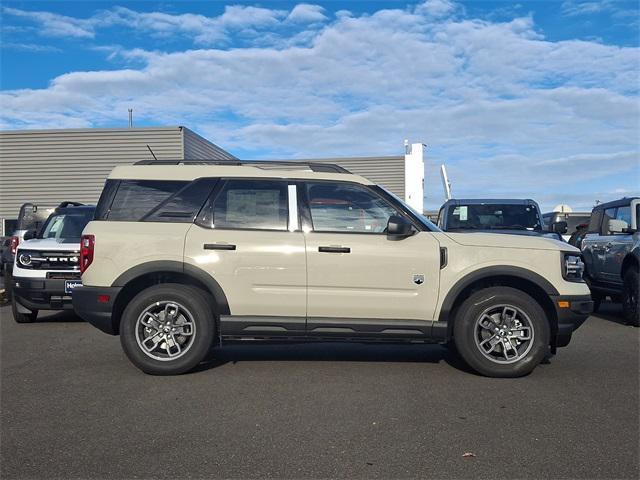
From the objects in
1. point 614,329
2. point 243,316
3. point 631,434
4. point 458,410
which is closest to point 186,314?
point 243,316

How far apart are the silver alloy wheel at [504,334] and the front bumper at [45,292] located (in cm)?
593

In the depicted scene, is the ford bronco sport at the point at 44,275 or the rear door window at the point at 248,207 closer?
the rear door window at the point at 248,207

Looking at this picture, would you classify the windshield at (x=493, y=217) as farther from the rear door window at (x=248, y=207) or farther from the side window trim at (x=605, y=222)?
the rear door window at (x=248, y=207)

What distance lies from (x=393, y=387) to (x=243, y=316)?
1539mm

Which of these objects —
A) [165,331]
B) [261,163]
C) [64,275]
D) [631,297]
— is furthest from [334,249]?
[631,297]

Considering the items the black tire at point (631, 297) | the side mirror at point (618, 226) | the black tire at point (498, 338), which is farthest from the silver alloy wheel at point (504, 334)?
the side mirror at point (618, 226)

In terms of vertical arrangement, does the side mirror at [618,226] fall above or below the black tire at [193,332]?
above

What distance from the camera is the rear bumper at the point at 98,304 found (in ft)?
18.9

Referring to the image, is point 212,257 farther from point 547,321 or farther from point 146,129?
point 146,129

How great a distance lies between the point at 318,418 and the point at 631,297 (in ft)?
21.8

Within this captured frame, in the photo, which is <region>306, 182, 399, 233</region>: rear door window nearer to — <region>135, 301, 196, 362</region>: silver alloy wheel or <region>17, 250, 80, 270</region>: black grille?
<region>135, 301, 196, 362</region>: silver alloy wheel

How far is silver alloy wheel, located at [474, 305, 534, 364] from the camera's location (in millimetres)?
5691

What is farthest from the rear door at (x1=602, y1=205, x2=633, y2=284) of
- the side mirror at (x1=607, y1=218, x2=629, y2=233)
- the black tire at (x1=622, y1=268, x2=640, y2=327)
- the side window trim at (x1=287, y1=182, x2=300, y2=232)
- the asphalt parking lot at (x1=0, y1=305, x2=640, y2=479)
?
the side window trim at (x1=287, y1=182, x2=300, y2=232)

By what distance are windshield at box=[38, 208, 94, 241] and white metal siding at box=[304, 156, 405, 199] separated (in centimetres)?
1785
